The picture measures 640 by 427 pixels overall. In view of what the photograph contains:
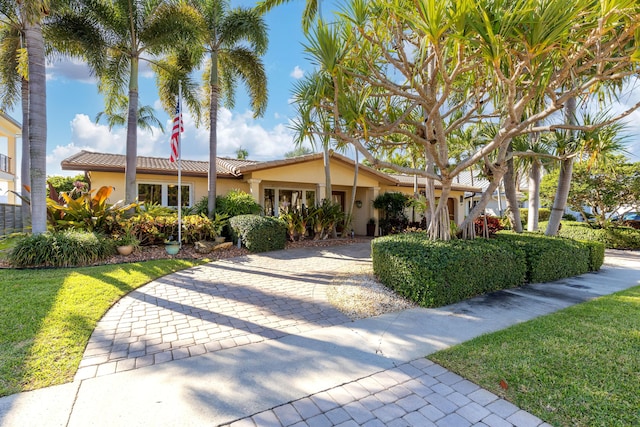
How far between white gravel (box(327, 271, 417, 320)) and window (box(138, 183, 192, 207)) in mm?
10301

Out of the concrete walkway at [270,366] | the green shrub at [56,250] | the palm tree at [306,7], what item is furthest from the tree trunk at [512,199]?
the green shrub at [56,250]

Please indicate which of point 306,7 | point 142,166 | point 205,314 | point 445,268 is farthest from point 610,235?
point 142,166

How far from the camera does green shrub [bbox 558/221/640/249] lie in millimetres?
13592

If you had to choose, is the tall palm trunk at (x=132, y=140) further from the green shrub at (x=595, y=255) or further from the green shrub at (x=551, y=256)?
the green shrub at (x=595, y=255)

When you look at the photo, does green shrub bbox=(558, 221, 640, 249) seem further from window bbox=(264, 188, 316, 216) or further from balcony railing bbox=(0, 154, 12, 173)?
balcony railing bbox=(0, 154, 12, 173)

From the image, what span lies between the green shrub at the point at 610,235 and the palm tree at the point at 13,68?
23789 millimetres

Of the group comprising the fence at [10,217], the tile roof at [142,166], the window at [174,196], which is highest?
the tile roof at [142,166]

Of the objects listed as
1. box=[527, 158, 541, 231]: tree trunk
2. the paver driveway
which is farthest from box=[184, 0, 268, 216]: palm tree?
box=[527, 158, 541, 231]: tree trunk

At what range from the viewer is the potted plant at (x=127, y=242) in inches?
354

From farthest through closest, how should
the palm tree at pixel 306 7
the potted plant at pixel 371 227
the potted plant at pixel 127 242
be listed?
the potted plant at pixel 371 227, the palm tree at pixel 306 7, the potted plant at pixel 127 242

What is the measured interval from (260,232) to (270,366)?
746 centimetres

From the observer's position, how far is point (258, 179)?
534 inches

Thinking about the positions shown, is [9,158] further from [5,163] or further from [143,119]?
[143,119]

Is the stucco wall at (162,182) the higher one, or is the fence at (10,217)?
the stucco wall at (162,182)
